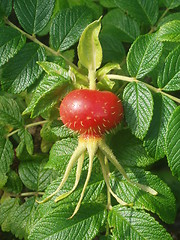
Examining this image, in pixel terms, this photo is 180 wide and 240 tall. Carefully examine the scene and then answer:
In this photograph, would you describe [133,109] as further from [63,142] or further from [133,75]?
[63,142]

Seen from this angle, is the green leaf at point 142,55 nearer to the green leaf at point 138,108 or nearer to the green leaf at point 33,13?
the green leaf at point 138,108

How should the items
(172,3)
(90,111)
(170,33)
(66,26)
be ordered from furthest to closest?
(172,3) → (66,26) → (170,33) → (90,111)

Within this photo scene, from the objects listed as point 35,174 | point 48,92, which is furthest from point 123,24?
point 35,174

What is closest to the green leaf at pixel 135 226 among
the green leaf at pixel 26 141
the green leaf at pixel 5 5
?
the green leaf at pixel 26 141

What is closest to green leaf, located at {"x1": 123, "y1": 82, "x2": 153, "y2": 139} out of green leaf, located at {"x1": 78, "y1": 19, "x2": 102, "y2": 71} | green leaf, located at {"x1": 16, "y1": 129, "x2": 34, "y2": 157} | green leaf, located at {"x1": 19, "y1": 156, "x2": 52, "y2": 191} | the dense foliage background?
the dense foliage background

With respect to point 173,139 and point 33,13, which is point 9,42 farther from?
point 173,139

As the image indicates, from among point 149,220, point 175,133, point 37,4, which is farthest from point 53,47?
point 149,220
